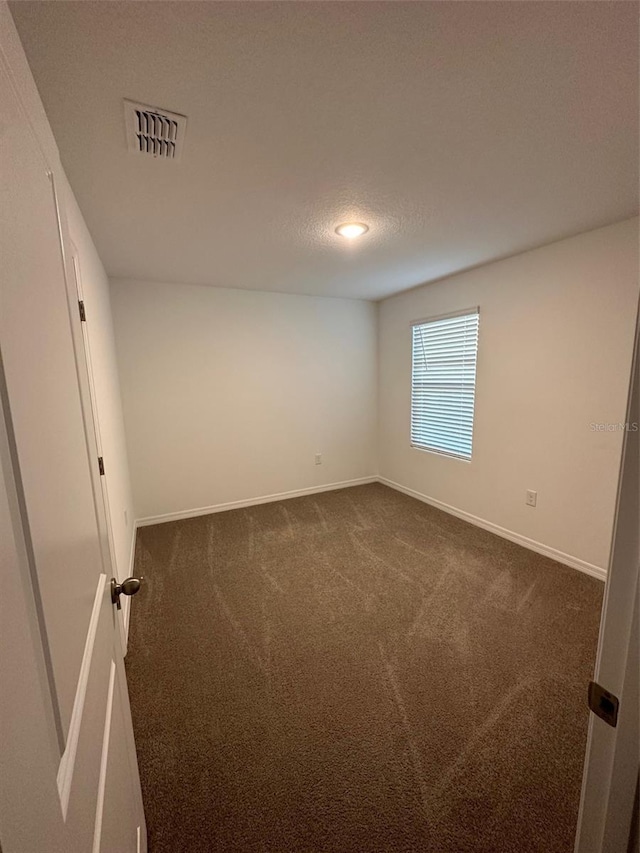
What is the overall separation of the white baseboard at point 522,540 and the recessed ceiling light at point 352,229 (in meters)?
2.55

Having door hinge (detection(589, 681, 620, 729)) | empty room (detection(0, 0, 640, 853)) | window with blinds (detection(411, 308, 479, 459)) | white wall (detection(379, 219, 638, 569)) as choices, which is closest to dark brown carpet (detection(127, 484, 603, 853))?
empty room (detection(0, 0, 640, 853))

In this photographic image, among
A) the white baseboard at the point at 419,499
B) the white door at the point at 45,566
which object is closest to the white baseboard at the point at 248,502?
the white baseboard at the point at 419,499

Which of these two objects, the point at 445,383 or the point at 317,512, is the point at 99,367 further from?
the point at 445,383

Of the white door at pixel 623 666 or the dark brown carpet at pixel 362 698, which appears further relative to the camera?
the dark brown carpet at pixel 362 698

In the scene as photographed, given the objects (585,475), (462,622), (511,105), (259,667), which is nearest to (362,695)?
(259,667)

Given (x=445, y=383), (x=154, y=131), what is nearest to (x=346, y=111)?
(x=154, y=131)

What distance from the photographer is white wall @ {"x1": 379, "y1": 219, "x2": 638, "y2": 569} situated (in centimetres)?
230

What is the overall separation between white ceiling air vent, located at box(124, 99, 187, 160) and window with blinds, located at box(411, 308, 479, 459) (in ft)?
8.70

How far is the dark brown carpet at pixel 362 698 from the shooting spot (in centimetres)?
117

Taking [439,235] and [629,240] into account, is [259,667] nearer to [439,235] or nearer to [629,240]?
[439,235]

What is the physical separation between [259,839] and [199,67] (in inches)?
96.7

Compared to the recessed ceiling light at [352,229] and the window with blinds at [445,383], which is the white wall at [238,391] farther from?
the recessed ceiling light at [352,229]

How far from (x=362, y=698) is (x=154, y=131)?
2538mm

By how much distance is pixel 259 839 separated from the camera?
113 centimetres
